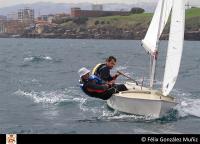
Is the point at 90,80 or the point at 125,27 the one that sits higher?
the point at 90,80

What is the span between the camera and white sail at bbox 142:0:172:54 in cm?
2120

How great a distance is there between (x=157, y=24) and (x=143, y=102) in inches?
206

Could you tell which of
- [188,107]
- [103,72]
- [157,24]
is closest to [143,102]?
[103,72]

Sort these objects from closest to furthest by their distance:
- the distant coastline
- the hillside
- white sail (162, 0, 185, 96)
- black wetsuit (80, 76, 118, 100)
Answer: black wetsuit (80, 76, 118, 100)
white sail (162, 0, 185, 96)
the hillside
the distant coastline

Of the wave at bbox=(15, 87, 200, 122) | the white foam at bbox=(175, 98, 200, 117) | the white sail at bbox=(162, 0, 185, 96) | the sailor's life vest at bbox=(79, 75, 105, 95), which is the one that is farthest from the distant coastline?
the sailor's life vest at bbox=(79, 75, 105, 95)

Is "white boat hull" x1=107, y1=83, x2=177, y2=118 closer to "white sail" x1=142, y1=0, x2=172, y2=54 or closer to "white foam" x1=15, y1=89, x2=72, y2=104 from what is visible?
"white sail" x1=142, y1=0, x2=172, y2=54

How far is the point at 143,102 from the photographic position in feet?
60.6

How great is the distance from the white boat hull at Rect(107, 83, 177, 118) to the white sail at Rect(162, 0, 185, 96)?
47cm

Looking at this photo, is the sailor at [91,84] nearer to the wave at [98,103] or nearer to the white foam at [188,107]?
the wave at [98,103]

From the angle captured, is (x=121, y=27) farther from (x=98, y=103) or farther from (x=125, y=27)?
(x=98, y=103)

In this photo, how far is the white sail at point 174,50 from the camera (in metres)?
19.0

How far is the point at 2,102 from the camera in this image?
2211 centimetres

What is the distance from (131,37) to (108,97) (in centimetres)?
15846

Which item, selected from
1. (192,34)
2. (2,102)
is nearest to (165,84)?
(2,102)
